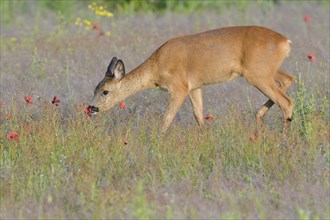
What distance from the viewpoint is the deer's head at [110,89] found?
9938 mm

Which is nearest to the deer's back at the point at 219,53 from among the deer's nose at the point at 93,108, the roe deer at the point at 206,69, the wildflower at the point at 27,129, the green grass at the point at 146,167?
the roe deer at the point at 206,69

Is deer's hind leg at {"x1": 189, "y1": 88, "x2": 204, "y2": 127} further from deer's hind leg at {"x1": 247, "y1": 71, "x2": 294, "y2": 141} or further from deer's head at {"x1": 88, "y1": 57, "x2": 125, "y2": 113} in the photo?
deer's head at {"x1": 88, "y1": 57, "x2": 125, "y2": 113}

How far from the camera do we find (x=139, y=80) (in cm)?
995

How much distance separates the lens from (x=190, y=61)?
9766 mm

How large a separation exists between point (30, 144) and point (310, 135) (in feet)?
8.95

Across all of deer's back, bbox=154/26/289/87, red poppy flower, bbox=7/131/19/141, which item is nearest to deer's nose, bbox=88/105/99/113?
deer's back, bbox=154/26/289/87

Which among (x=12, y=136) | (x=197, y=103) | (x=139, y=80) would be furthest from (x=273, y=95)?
(x=12, y=136)

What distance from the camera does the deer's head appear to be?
994cm

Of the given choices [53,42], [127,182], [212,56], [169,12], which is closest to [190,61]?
[212,56]

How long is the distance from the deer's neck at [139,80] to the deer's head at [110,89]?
0.07m

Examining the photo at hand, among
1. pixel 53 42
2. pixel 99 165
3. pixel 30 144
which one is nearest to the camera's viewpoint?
pixel 99 165

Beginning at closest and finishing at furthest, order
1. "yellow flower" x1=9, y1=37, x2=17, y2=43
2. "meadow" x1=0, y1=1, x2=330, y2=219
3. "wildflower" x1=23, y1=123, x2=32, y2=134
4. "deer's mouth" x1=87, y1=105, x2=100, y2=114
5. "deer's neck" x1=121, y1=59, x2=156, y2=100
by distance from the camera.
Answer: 1. "meadow" x1=0, y1=1, x2=330, y2=219
2. "wildflower" x1=23, y1=123, x2=32, y2=134
3. "deer's mouth" x1=87, y1=105, x2=100, y2=114
4. "deer's neck" x1=121, y1=59, x2=156, y2=100
5. "yellow flower" x1=9, y1=37, x2=17, y2=43

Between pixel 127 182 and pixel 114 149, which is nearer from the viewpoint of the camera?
pixel 127 182

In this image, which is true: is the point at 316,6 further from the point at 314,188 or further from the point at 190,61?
the point at 314,188
